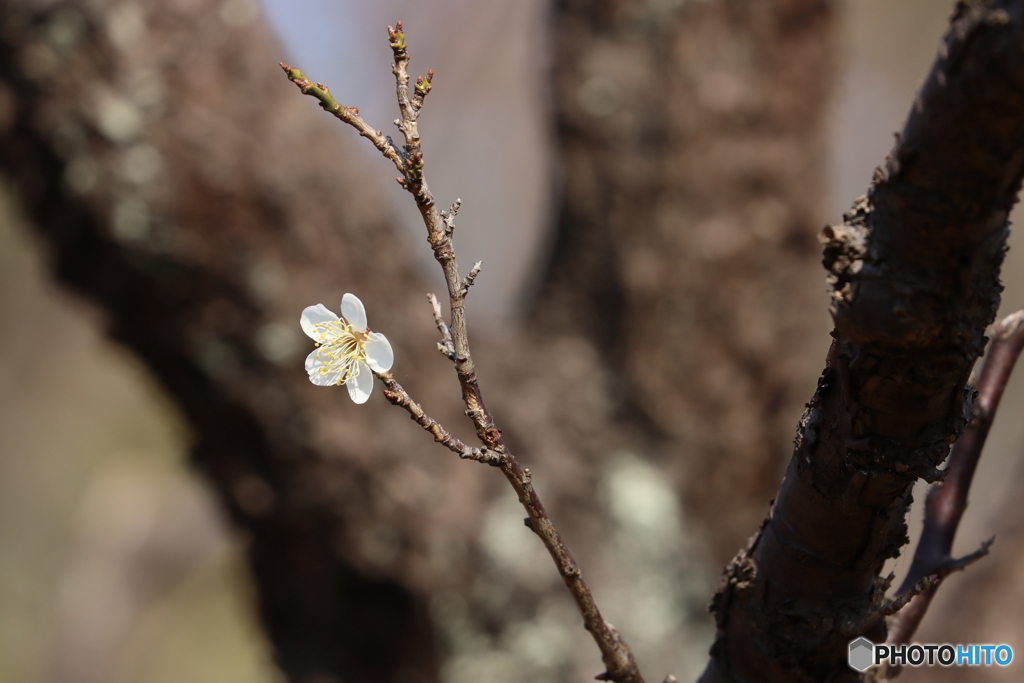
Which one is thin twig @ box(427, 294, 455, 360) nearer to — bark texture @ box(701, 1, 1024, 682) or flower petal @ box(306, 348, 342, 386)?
flower petal @ box(306, 348, 342, 386)

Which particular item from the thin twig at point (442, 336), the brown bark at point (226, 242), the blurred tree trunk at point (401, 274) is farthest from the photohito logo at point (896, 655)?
the brown bark at point (226, 242)

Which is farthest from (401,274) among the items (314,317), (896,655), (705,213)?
(896,655)

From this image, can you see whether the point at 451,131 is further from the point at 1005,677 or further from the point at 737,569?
the point at 737,569

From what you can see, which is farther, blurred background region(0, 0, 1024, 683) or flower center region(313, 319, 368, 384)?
blurred background region(0, 0, 1024, 683)

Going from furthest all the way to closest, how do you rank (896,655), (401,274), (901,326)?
(401,274)
(896,655)
(901,326)

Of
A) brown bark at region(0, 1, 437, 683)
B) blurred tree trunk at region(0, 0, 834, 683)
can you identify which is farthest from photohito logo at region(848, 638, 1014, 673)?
brown bark at region(0, 1, 437, 683)

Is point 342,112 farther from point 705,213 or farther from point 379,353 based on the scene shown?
point 705,213

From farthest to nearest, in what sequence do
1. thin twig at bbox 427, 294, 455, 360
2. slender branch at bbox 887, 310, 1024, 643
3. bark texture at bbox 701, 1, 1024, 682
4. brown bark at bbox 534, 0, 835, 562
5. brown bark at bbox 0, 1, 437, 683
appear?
1. brown bark at bbox 534, 0, 835, 562
2. brown bark at bbox 0, 1, 437, 683
3. slender branch at bbox 887, 310, 1024, 643
4. thin twig at bbox 427, 294, 455, 360
5. bark texture at bbox 701, 1, 1024, 682

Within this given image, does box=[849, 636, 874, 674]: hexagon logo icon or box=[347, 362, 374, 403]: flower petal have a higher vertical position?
box=[347, 362, 374, 403]: flower petal
